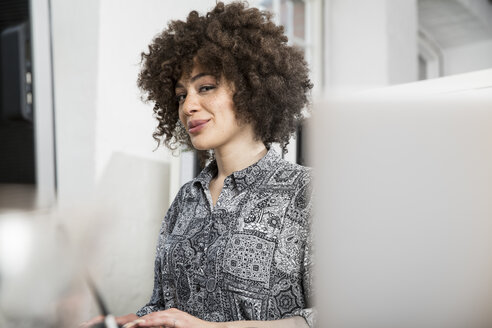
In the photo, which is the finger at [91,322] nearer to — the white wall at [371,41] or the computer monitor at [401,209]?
the computer monitor at [401,209]

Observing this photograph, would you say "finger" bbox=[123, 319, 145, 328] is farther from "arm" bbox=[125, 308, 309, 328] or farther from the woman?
the woman

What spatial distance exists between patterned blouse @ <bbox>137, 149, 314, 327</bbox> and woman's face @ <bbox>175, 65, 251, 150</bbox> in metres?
0.07

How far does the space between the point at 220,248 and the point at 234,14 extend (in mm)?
400

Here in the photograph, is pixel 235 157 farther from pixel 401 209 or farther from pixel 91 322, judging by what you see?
pixel 401 209

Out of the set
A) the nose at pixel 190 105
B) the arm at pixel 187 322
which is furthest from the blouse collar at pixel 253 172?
the arm at pixel 187 322

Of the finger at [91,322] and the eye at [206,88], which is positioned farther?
the eye at [206,88]

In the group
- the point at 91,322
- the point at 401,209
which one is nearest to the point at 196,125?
the point at 91,322

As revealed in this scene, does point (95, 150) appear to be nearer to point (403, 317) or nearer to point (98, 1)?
point (98, 1)

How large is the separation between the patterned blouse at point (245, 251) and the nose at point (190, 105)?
0.40ft

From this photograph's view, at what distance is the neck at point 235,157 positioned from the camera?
2.82 feet

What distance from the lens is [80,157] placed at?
87cm

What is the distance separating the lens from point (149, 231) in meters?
1.07

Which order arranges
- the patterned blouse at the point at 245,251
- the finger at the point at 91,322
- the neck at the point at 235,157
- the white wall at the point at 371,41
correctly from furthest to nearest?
the white wall at the point at 371,41, the neck at the point at 235,157, the patterned blouse at the point at 245,251, the finger at the point at 91,322

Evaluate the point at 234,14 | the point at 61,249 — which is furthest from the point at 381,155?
the point at 234,14
